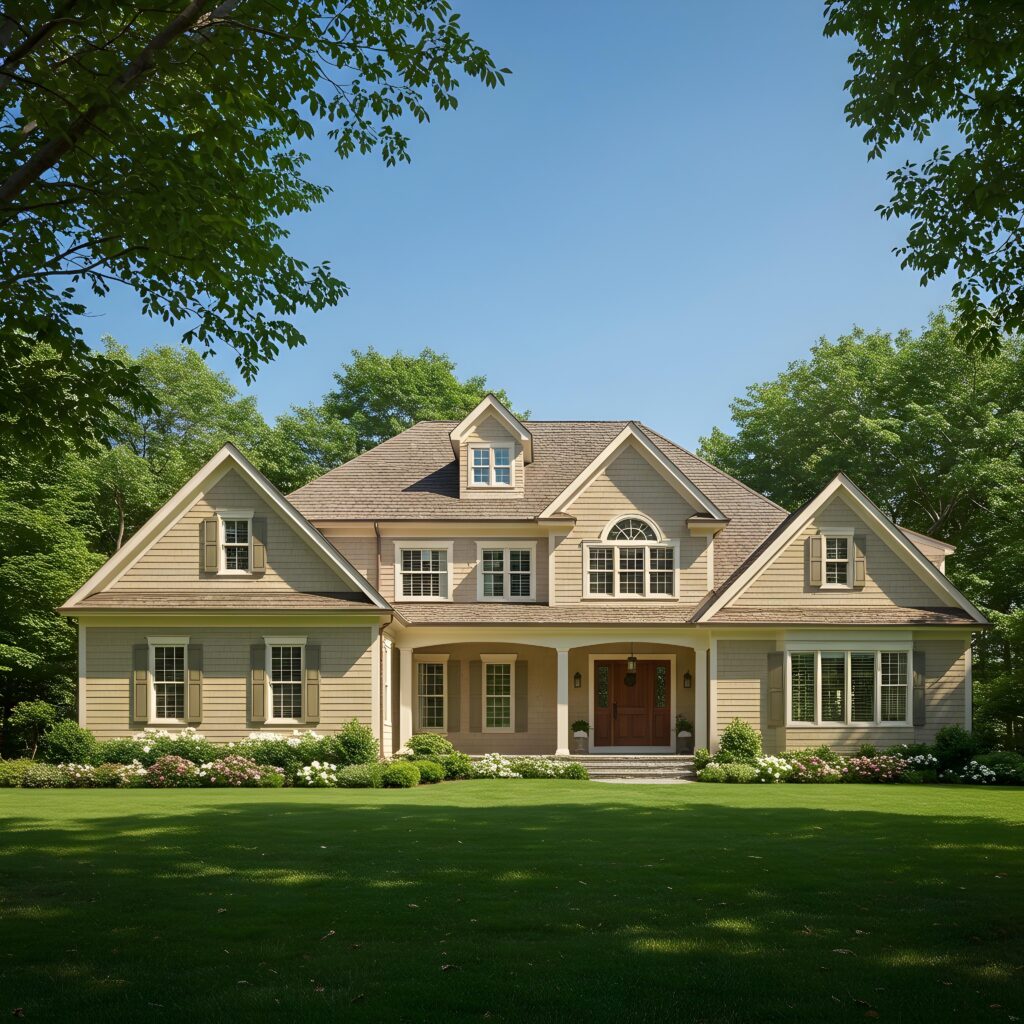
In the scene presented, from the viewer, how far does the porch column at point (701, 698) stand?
27461 mm

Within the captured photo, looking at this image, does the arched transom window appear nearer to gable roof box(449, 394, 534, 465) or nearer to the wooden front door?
the wooden front door

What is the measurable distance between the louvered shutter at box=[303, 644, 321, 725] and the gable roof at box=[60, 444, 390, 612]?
1903 mm

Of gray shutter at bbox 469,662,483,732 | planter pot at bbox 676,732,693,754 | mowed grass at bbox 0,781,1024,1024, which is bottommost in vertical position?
planter pot at bbox 676,732,693,754

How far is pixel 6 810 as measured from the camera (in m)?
17.5

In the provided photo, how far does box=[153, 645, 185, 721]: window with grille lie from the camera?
26.1 metres

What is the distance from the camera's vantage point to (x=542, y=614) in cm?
2855

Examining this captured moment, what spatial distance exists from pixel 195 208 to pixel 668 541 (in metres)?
20.9

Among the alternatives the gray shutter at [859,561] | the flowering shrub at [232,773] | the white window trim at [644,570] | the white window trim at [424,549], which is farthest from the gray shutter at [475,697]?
the gray shutter at [859,561]

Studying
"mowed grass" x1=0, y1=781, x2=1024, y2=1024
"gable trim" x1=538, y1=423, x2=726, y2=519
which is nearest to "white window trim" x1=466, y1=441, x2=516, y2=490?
"gable trim" x1=538, y1=423, x2=726, y2=519

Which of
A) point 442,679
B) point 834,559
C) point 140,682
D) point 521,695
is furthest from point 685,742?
point 140,682

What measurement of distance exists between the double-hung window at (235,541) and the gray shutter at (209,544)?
0.14m

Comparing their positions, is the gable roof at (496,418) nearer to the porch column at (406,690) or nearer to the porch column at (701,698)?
the porch column at (406,690)

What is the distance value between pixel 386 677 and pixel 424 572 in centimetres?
334

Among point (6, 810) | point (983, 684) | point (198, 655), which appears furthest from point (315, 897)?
point (983, 684)
